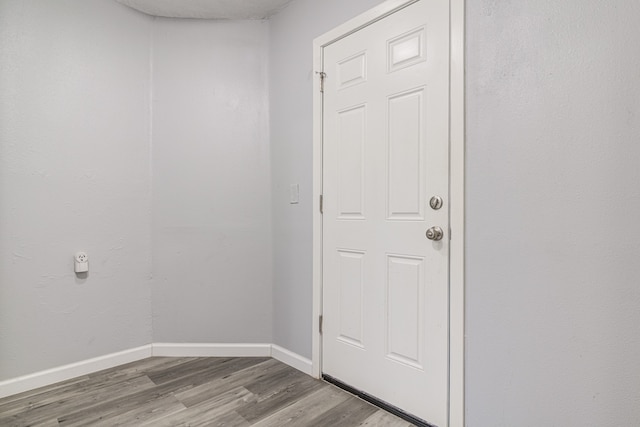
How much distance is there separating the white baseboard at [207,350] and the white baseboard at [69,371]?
11 cm

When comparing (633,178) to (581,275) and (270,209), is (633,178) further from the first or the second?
(270,209)

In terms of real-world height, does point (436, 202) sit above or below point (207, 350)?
above

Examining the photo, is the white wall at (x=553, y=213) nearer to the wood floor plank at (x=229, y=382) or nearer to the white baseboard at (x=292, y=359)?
the white baseboard at (x=292, y=359)

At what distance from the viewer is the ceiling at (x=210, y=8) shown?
2.35 meters

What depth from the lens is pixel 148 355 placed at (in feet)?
8.24

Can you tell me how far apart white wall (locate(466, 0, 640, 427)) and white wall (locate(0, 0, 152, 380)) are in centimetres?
221

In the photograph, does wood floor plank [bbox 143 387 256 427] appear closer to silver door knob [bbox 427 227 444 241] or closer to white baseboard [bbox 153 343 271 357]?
white baseboard [bbox 153 343 271 357]

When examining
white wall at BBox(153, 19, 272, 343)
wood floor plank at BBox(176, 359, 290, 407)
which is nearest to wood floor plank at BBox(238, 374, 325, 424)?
wood floor plank at BBox(176, 359, 290, 407)

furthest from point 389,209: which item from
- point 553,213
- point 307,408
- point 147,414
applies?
point 147,414

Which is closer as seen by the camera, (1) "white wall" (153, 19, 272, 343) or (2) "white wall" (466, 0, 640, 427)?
(2) "white wall" (466, 0, 640, 427)

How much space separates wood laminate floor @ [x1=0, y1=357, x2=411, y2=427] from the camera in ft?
5.65

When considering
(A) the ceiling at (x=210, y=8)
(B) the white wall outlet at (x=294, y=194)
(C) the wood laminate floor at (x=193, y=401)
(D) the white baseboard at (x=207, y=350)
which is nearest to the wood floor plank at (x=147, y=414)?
(C) the wood laminate floor at (x=193, y=401)

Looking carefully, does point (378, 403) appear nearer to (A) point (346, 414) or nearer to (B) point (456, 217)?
(A) point (346, 414)

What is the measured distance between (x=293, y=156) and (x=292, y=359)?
4.57ft
